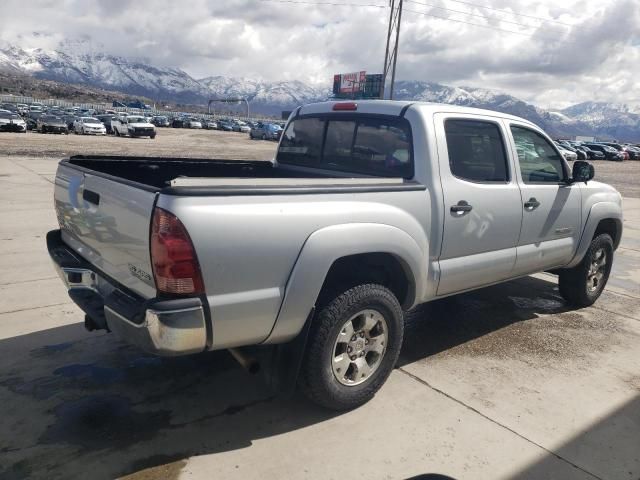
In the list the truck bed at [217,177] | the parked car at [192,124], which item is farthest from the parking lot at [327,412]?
the parked car at [192,124]

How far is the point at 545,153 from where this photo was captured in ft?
15.5

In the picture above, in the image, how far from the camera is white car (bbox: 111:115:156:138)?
36.6m

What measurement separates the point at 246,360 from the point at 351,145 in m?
1.95

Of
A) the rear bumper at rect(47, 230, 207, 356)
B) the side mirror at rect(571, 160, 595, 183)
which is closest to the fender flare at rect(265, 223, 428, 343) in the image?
the rear bumper at rect(47, 230, 207, 356)

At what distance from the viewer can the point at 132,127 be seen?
120 ft

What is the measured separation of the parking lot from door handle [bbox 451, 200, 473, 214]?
123cm

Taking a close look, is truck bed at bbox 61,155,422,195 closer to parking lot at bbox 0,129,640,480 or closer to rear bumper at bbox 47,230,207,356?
rear bumper at bbox 47,230,207,356

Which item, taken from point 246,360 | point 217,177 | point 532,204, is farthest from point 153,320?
point 532,204

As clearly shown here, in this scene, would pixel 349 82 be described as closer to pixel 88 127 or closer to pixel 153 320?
pixel 88 127

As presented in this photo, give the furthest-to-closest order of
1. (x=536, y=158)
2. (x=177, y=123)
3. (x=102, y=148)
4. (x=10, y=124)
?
(x=177, y=123), (x=10, y=124), (x=102, y=148), (x=536, y=158)

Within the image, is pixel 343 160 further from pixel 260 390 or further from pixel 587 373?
pixel 587 373

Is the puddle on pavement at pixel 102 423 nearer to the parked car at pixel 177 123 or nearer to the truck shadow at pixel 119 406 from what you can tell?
the truck shadow at pixel 119 406

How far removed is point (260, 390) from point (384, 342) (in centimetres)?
91

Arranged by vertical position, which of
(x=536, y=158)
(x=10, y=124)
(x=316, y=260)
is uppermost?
(x=536, y=158)
